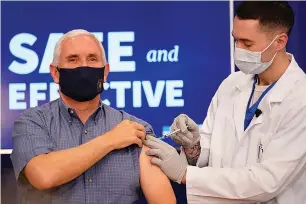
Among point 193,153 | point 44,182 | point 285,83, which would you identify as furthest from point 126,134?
point 285,83

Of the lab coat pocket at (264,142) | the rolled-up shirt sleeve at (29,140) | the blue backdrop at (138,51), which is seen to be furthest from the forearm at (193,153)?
the blue backdrop at (138,51)

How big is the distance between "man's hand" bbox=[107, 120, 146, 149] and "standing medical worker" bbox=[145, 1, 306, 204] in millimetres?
124

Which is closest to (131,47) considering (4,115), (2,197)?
(4,115)

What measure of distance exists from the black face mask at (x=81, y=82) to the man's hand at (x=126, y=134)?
0.56 ft

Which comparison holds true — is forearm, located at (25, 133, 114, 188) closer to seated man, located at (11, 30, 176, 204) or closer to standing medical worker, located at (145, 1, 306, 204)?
seated man, located at (11, 30, 176, 204)

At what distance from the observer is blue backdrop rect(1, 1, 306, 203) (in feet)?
13.8

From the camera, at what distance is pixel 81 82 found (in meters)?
2.64

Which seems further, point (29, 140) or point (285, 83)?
point (285, 83)

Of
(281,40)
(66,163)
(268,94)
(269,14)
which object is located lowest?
(66,163)

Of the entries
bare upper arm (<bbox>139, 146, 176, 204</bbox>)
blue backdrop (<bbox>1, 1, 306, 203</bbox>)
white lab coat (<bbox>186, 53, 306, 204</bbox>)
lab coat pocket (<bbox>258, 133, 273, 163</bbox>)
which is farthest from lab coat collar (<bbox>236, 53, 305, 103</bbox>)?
blue backdrop (<bbox>1, 1, 306, 203</bbox>)

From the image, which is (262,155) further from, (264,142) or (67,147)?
(67,147)

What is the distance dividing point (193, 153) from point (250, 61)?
0.49 metres

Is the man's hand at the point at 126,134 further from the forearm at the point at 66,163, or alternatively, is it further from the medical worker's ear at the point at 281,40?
the medical worker's ear at the point at 281,40

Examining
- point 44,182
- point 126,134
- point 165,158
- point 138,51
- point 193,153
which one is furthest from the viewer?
point 138,51
